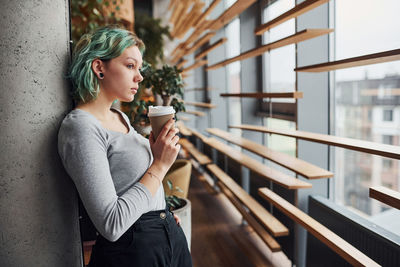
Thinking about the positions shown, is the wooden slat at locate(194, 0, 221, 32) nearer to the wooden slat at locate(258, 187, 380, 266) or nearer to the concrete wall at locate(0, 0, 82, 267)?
the wooden slat at locate(258, 187, 380, 266)

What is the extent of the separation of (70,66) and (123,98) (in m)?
0.20

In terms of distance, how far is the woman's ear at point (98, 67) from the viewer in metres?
1.06

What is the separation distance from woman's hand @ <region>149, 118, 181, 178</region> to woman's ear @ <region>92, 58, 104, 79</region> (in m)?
0.28

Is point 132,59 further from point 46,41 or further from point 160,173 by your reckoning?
point 160,173

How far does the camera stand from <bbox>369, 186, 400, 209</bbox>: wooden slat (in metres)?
1.08

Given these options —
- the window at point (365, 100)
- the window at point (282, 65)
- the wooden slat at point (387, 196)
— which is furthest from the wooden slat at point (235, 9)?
the wooden slat at point (387, 196)

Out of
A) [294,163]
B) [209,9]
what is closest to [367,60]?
[294,163]

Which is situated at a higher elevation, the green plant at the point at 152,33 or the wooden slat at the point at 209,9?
the green plant at the point at 152,33

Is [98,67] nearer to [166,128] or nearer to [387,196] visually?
[166,128]

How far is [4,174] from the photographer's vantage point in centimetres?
96

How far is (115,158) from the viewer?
1.03m

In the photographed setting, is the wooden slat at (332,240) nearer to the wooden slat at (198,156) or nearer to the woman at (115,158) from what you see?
the woman at (115,158)

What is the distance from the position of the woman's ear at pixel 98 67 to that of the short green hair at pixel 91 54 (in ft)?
0.03

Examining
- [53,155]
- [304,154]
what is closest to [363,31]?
[304,154]
